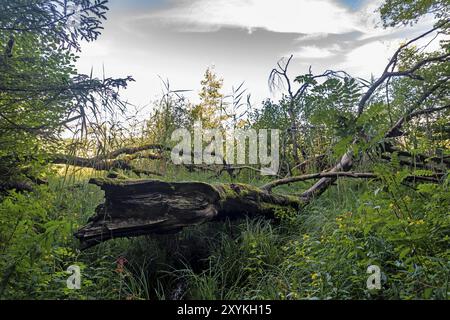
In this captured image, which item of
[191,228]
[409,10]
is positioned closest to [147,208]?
[191,228]

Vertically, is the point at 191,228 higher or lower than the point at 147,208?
lower

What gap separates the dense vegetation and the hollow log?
0.21 meters

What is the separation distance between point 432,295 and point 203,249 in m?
1.87

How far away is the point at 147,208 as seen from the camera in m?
2.57

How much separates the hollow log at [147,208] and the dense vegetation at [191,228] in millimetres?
208

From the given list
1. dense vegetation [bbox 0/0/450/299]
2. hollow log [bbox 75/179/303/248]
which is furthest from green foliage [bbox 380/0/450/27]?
hollow log [bbox 75/179/303/248]

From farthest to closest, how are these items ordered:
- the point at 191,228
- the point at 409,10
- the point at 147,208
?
1. the point at 409,10
2. the point at 191,228
3. the point at 147,208

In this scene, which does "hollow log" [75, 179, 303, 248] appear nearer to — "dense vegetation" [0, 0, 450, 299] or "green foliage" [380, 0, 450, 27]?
"dense vegetation" [0, 0, 450, 299]

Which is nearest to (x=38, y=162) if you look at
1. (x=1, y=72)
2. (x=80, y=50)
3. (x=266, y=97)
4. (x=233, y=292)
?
(x=1, y=72)

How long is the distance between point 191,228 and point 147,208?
750 millimetres

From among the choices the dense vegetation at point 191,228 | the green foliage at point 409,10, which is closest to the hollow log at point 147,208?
the dense vegetation at point 191,228

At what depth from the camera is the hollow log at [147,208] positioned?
8.20 ft

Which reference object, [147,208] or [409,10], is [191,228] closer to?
[147,208]

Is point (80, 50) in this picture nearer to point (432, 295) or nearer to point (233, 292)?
point (233, 292)
